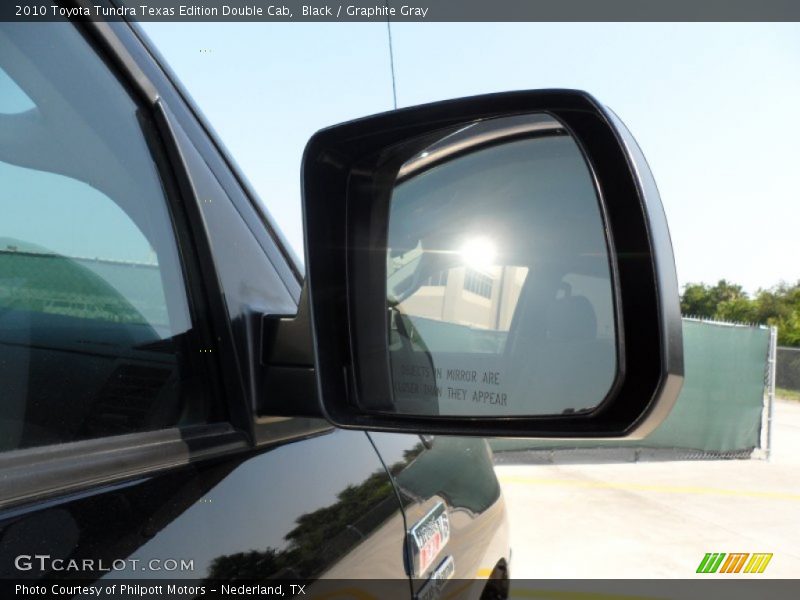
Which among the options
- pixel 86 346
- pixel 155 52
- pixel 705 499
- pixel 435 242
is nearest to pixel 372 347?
pixel 435 242

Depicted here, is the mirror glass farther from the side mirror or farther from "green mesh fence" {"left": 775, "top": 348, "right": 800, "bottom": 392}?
"green mesh fence" {"left": 775, "top": 348, "right": 800, "bottom": 392}

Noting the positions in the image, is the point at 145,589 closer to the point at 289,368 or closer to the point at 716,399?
the point at 289,368

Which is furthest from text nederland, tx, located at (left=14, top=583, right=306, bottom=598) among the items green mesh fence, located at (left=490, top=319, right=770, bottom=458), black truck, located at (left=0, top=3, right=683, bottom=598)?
green mesh fence, located at (left=490, top=319, right=770, bottom=458)

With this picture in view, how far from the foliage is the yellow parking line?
39.8 metres

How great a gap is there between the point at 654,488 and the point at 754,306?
6378cm

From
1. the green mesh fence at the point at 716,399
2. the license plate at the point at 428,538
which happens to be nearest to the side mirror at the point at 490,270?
the license plate at the point at 428,538

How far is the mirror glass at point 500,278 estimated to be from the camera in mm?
1239

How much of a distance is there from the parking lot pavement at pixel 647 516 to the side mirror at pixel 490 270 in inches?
195

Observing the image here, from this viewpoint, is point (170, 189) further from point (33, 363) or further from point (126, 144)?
point (33, 363)

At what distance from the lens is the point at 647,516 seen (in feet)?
25.8

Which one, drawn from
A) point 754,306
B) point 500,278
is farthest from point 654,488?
point 754,306

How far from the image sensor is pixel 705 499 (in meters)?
8.79

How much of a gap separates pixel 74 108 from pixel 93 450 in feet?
1.56

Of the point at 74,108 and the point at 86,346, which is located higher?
the point at 74,108
